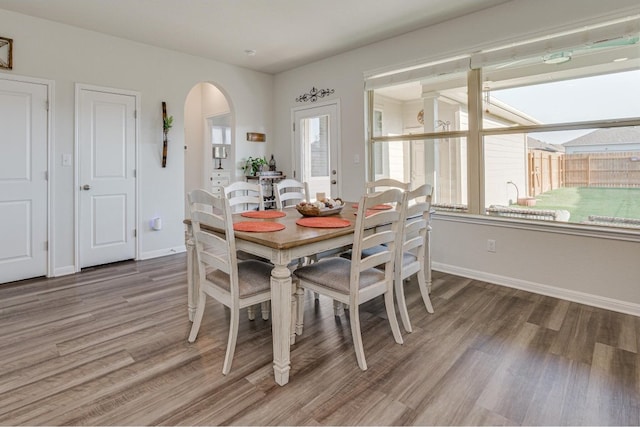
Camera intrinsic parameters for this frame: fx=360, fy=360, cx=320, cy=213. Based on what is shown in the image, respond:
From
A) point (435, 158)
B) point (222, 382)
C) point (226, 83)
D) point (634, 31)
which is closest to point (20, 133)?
point (226, 83)

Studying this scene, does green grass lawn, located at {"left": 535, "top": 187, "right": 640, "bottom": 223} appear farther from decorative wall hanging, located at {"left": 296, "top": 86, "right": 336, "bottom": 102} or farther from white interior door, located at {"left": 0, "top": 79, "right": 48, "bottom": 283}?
white interior door, located at {"left": 0, "top": 79, "right": 48, "bottom": 283}

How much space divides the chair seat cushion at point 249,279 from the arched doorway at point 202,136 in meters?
4.71

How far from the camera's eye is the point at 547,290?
3.13m

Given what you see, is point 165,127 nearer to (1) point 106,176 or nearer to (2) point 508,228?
(1) point 106,176

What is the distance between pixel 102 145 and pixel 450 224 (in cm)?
390

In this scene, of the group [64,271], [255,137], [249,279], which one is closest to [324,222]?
[249,279]

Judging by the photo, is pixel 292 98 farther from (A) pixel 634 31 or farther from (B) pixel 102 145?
(A) pixel 634 31

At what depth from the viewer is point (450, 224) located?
378 cm

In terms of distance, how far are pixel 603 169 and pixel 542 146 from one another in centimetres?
49

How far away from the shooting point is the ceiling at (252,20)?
327 cm

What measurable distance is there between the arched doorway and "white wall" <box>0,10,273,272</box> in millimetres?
1568

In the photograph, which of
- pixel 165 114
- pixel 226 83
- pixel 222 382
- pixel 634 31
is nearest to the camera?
pixel 222 382

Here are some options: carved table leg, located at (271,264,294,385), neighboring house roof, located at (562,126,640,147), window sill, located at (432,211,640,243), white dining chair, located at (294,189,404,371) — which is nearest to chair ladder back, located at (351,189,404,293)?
white dining chair, located at (294,189,404,371)

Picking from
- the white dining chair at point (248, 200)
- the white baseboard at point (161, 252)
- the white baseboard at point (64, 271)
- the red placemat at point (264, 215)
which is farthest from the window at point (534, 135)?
the white baseboard at point (64, 271)
